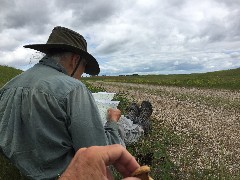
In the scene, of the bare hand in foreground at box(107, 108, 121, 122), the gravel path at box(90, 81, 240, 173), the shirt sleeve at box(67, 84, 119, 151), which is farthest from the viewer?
the gravel path at box(90, 81, 240, 173)

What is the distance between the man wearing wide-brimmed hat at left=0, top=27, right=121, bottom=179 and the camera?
4.28 metres

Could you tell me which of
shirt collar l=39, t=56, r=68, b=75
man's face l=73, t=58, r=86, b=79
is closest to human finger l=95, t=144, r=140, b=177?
shirt collar l=39, t=56, r=68, b=75

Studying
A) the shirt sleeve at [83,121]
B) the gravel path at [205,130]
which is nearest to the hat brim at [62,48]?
the shirt sleeve at [83,121]

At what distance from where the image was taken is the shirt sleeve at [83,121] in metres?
4.26

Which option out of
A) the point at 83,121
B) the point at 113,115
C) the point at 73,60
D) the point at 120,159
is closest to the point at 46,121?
the point at 83,121

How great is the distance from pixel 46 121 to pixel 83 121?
Result: 15.7 inches

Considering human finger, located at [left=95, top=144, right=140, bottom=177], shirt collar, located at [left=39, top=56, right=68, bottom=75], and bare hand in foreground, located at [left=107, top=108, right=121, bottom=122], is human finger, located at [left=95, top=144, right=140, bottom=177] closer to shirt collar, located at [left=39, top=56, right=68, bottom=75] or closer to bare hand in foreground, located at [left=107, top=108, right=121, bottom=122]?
shirt collar, located at [left=39, top=56, right=68, bottom=75]

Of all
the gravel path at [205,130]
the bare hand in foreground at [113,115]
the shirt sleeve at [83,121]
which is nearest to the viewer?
the shirt sleeve at [83,121]

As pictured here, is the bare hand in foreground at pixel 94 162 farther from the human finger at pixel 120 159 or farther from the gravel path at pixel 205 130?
the gravel path at pixel 205 130

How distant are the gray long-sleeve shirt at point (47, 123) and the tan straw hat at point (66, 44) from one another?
407 mm

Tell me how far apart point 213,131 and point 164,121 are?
1.69 m

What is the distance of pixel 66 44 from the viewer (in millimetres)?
4973

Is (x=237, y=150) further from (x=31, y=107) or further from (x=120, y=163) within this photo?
(x=120, y=163)

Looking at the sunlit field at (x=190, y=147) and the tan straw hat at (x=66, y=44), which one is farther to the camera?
the sunlit field at (x=190, y=147)
